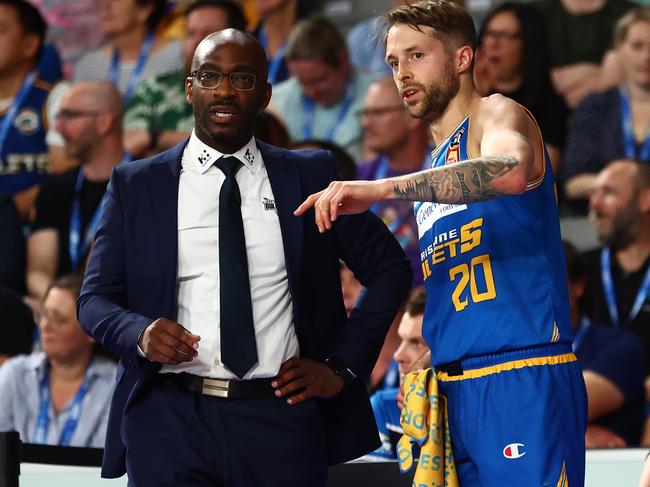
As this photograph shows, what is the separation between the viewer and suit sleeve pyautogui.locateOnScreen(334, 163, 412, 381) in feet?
7.80

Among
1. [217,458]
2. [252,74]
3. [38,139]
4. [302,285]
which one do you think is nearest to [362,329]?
[302,285]

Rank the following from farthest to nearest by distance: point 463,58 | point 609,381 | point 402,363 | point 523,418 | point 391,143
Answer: point 391,143
point 609,381
point 402,363
point 463,58
point 523,418

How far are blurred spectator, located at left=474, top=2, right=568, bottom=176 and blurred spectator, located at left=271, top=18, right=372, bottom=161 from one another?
0.80 metres

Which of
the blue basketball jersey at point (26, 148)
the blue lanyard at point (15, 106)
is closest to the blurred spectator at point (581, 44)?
the blue basketball jersey at point (26, 148)

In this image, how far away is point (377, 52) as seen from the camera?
650cm

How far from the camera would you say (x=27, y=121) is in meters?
7.17

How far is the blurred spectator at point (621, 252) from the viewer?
5.46 m

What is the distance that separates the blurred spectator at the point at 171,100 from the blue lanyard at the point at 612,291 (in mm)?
2685

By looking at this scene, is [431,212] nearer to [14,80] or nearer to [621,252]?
[621,252]

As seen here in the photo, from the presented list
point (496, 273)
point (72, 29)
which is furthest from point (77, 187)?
point (496, 273)

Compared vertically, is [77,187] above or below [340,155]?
below

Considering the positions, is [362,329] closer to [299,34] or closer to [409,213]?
[409,213]

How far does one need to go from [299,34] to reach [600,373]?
2864mm

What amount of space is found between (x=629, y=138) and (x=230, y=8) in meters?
2.61
